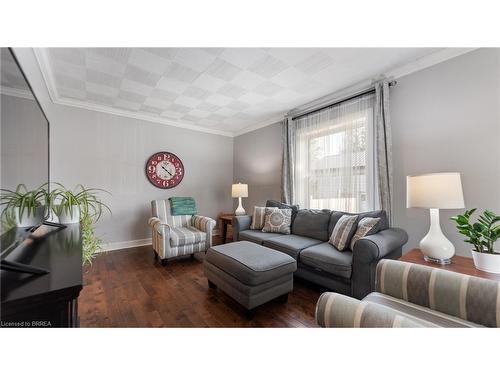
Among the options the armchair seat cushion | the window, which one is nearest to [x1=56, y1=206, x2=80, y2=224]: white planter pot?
the armchair seat cushion

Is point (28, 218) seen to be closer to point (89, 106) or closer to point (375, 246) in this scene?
point (375, 246)

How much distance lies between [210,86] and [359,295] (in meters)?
2.83

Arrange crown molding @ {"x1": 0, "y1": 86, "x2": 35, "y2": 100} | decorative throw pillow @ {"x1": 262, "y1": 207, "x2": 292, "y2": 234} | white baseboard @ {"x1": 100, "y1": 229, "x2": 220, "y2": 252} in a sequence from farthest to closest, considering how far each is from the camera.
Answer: white baseboard @ {"x1": 100, "y1": 229, "x2": 220, "y2": 252} < decorative throw pillow @ {"x1": 262, "y1": 207, "x2": 292, "y2": 234} < crown molding @ {"x1": 0, "y1": 86, "x2": 35, "y2": 100}

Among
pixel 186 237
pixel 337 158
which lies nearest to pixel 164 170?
pixel 186 237

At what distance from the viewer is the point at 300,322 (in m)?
1.55

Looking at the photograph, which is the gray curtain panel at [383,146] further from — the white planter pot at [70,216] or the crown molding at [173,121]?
the white planter pot at [70,216]

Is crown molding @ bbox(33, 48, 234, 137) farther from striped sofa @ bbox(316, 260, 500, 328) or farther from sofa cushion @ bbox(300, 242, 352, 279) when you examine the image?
sofa cushion @ bbox(300, 242, 352, 279)

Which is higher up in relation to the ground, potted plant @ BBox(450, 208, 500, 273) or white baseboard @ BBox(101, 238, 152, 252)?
potted plant @ BBox(450, 208, 500, 273)

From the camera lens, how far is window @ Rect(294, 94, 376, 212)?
2492 mm

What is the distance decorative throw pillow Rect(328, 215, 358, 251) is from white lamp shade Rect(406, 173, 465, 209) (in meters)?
0.69

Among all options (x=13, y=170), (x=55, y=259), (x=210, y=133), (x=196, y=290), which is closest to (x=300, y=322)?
(x=196, y=290)

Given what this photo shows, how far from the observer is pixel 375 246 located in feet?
5.39

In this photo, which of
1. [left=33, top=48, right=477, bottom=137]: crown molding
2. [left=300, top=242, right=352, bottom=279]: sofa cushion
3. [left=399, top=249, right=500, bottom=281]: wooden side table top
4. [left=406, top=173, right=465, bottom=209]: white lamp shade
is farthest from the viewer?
[left=33, top=48, right=477, bottom=137]: crown molding
